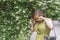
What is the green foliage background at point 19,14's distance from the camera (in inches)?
96.5

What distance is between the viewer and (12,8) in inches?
100

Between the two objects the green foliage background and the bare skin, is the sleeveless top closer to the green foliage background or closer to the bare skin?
the bare skin

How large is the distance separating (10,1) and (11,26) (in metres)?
0.30

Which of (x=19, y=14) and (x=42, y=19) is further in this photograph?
(x=19, y=14)

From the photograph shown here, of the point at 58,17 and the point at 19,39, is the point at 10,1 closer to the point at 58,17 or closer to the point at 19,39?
the point at 19,39

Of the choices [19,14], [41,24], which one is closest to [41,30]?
[41,24]

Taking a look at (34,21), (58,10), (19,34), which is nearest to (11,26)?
(19,34)

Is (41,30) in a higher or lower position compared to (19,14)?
lower

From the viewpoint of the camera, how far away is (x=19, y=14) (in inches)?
97.0

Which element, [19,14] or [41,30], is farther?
[19,14]


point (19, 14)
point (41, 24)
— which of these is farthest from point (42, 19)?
point (19, 14)

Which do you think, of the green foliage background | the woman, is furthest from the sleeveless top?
the green foliage background

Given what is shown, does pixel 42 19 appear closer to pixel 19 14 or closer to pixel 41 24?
pixel 41 24

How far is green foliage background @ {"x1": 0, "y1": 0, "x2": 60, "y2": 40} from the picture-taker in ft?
8.04
